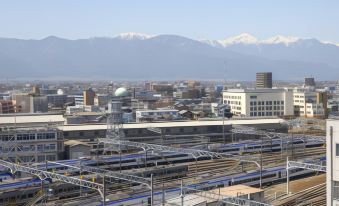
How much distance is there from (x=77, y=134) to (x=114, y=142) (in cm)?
570

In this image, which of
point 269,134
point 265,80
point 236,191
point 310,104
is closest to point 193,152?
point 236,191

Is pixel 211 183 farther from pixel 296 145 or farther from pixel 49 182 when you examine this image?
pixel 296 145

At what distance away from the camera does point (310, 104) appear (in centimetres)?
4456

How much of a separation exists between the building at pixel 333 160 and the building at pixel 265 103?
34.2m

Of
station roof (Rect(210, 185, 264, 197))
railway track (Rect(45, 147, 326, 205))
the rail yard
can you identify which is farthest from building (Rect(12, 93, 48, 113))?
station roof (Rect(210, 185, 264, 197))

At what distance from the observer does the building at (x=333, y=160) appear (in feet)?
26.6

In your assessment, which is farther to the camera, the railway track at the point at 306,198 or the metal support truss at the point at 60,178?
the railway track at the point at 306,198

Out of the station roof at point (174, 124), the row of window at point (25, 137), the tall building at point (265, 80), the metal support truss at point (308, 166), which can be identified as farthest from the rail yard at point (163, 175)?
the tall building at point (265, 80)

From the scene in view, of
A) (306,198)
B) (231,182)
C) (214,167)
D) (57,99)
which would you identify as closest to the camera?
(306,198)

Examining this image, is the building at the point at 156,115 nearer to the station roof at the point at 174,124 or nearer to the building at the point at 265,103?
the building at the point at 265,103

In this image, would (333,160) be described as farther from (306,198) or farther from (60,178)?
(306,198)

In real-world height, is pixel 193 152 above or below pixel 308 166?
below

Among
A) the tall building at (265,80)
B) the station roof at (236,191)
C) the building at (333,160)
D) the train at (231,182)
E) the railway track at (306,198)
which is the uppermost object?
the tall building at (265,80)

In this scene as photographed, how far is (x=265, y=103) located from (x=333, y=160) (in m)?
35.1
